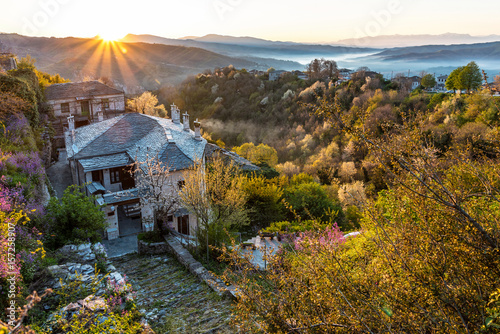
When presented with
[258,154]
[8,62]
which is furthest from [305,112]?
[8,62]

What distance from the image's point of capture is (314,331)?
149 inches

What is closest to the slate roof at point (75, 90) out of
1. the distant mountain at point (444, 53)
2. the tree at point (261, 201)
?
the tree at point (261, 201)

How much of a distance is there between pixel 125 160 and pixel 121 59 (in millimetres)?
101987

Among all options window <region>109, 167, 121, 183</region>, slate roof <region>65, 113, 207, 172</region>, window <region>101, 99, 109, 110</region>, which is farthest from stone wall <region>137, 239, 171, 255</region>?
window <region>101, 99, 109, 110</region>

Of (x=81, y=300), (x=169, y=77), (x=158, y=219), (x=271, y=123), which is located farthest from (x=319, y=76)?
(x=81, y=300)

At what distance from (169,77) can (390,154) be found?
107m

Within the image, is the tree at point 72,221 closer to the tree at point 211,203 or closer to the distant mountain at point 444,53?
the tree at point 211,203

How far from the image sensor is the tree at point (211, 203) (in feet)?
38.9

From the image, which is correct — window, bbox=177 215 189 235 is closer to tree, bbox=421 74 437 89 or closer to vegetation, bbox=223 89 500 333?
vegetation, bbox=223 89 500 333

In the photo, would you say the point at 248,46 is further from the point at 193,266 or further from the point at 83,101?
the point at 193,266

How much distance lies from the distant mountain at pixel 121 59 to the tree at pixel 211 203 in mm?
63155

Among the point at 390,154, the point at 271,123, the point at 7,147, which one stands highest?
the point at 390,154

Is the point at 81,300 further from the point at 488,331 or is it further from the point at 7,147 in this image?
the point at 7,147

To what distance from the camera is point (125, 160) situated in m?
17.8
